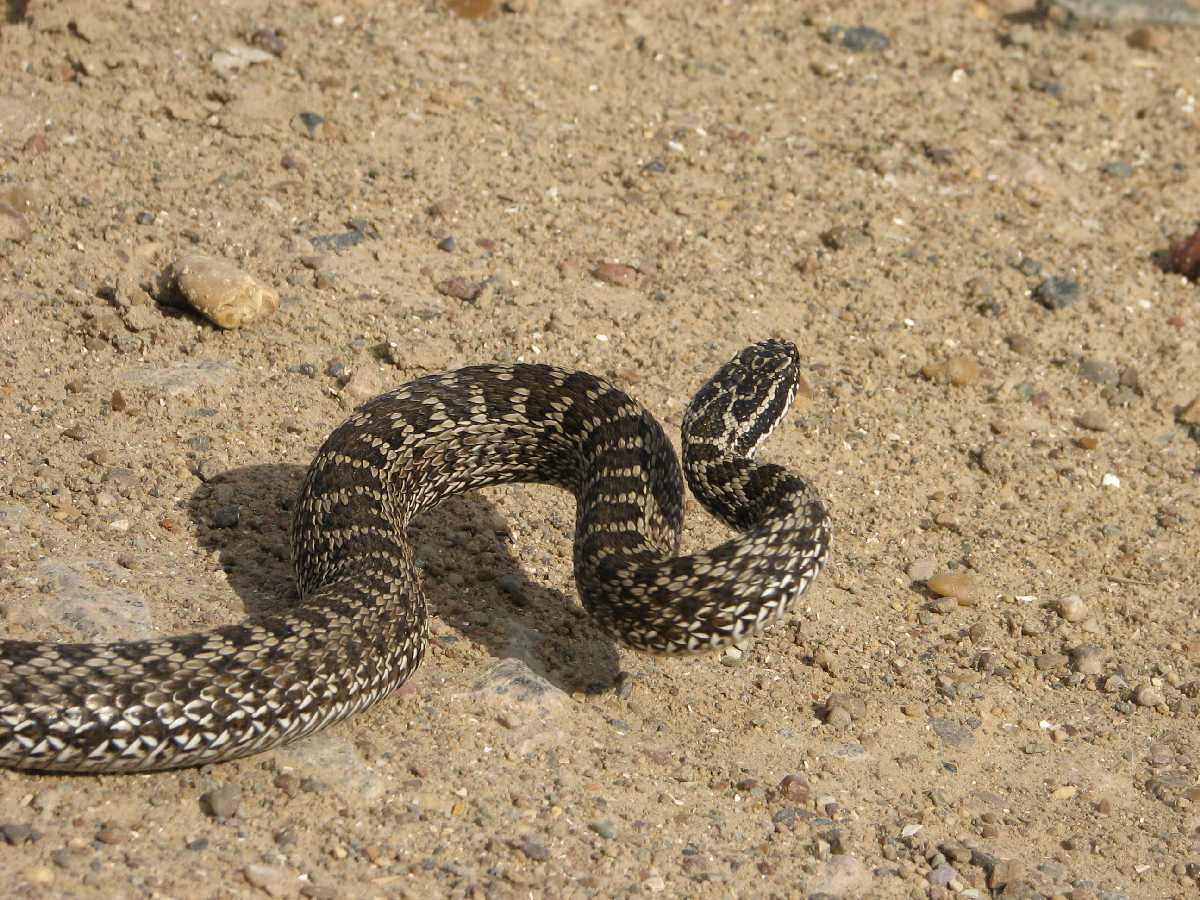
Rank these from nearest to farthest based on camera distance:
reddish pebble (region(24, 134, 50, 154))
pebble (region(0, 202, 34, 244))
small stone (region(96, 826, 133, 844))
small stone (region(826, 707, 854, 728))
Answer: small stone (region(96, 826, 133, 844)), small stone (region(826, 707, 854, 728)), pebble (region(0, 202, 34, 244)), reddish pebble (region(24, 134, 50, 154))

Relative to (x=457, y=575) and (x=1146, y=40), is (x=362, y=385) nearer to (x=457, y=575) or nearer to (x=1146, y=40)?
(x=457, y=575)

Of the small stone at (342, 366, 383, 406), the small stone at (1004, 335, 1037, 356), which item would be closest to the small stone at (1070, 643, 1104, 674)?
the small stone at (1004, 335, 1037, 356)

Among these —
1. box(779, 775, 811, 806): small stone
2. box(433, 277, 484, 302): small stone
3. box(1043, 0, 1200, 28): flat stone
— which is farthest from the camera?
box(1043, 0, 1200, 28): flat stone

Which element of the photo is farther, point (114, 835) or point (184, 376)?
point (184, 376)

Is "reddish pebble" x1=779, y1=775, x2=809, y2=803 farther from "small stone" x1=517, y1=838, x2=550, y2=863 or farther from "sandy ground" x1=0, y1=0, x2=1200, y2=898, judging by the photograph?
"small stone" x1=517, y1=838, x2=550, y2=863

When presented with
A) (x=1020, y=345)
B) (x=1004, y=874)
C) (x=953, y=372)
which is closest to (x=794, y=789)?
(x=1004, y=874)
